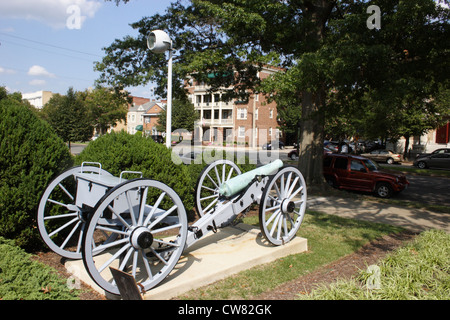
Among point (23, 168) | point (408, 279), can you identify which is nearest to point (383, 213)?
point (408, 279)

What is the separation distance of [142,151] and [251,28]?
24.1ft

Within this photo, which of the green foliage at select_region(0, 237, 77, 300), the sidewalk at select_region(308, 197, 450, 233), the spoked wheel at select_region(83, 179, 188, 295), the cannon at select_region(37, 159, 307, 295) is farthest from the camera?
the sidewalk at select_region(308, 197, 450, 233)

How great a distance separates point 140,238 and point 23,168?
231 centimetres

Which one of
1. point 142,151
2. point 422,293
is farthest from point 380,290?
point 142,151

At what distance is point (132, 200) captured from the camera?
368 centimetres

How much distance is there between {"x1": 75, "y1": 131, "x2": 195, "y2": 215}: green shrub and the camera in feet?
20.1

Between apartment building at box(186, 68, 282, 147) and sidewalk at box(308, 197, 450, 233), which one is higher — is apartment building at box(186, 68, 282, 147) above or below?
Result: above

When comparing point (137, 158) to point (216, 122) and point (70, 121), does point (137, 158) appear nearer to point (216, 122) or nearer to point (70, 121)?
point (70, 121)

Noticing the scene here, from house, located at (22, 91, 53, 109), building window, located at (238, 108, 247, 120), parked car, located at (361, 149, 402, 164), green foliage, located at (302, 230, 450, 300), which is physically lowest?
green foliage, located at (302, 230, 450, 300)

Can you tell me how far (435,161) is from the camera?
25656 millimetres

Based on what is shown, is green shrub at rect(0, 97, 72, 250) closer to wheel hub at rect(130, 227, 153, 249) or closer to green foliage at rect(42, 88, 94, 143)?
wheel hub at rect(130, 227, 153, 249)

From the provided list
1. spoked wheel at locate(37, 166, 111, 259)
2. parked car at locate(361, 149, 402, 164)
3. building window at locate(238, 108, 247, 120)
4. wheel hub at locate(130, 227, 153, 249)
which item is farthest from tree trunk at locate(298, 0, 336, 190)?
building window at locate(238, 108, 247, 120)

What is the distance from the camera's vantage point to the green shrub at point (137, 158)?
613 cm

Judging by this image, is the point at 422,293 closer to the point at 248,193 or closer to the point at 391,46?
the point at 248,193
